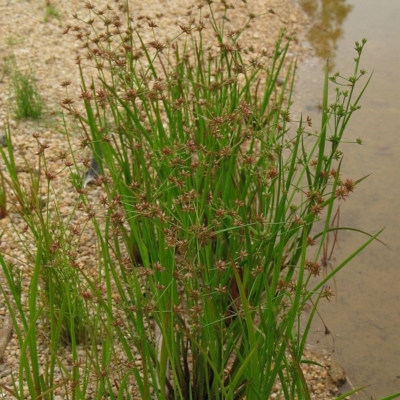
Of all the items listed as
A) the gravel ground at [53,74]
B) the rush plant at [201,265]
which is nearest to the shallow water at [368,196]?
the gravel ground at [53,74]

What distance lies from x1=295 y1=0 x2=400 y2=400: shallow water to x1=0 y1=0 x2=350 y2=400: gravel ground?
17 cm

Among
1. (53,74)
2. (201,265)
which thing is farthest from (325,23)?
(201,265)

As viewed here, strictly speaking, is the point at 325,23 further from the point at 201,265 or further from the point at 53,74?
the point at 201,265

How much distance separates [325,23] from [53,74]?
2917mm

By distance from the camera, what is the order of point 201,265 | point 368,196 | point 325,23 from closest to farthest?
point 201,265
point 368,196
point 325,23

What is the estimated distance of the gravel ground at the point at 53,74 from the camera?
8.71 feet

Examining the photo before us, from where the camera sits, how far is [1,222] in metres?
3.09

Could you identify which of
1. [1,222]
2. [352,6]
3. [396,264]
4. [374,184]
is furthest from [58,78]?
[352,6]

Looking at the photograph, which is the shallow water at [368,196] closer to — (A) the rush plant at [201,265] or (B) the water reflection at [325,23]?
(B) the water reflection at [325,23]

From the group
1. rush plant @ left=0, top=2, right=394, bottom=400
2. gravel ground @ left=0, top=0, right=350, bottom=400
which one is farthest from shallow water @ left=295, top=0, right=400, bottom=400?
rush plant @ left=0, top=2, right=394, bottom=400

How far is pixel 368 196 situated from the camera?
3867 mm

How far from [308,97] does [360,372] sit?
8.80ft

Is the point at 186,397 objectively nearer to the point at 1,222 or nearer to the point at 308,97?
the point at 1,222

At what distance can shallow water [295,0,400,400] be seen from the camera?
286 centimetres
